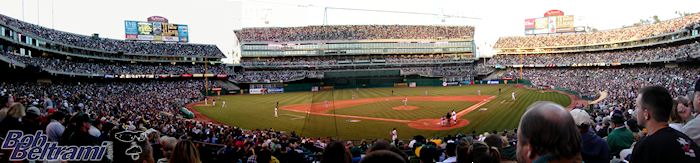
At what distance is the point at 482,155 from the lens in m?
3.97

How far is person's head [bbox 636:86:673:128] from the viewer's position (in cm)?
344

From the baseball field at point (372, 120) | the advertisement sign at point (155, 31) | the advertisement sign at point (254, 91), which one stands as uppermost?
the advertisement sign at point (155, 31)

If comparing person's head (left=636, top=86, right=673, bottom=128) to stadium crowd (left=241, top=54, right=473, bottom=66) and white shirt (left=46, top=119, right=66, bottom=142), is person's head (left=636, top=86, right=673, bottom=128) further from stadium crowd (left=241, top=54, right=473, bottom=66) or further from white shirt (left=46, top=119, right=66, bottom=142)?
stadium crowd (left=241, top=54, right=473, bottom=66)

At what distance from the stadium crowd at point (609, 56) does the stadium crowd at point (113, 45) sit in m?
64.3

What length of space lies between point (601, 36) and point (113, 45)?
285 ft

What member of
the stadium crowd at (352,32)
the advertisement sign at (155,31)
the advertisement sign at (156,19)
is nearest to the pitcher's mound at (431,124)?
the advertisement sign at (155,31)

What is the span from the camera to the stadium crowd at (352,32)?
96188 mm

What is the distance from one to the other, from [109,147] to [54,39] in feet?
173

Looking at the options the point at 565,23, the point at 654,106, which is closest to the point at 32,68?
the point at 654,106

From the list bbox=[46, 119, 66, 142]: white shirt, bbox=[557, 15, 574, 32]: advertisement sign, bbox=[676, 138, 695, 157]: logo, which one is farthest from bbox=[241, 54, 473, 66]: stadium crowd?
bbox=[676, 138, 695, 157]: logo

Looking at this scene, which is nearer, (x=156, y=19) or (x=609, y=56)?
(x=609, y=56)

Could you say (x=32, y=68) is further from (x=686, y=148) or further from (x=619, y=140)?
(x=686, y=148)

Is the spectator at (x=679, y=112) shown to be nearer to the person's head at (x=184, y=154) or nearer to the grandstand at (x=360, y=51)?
the person's head at (x=184, y=154)

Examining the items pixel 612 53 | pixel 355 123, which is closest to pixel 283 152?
pixel 355 123
